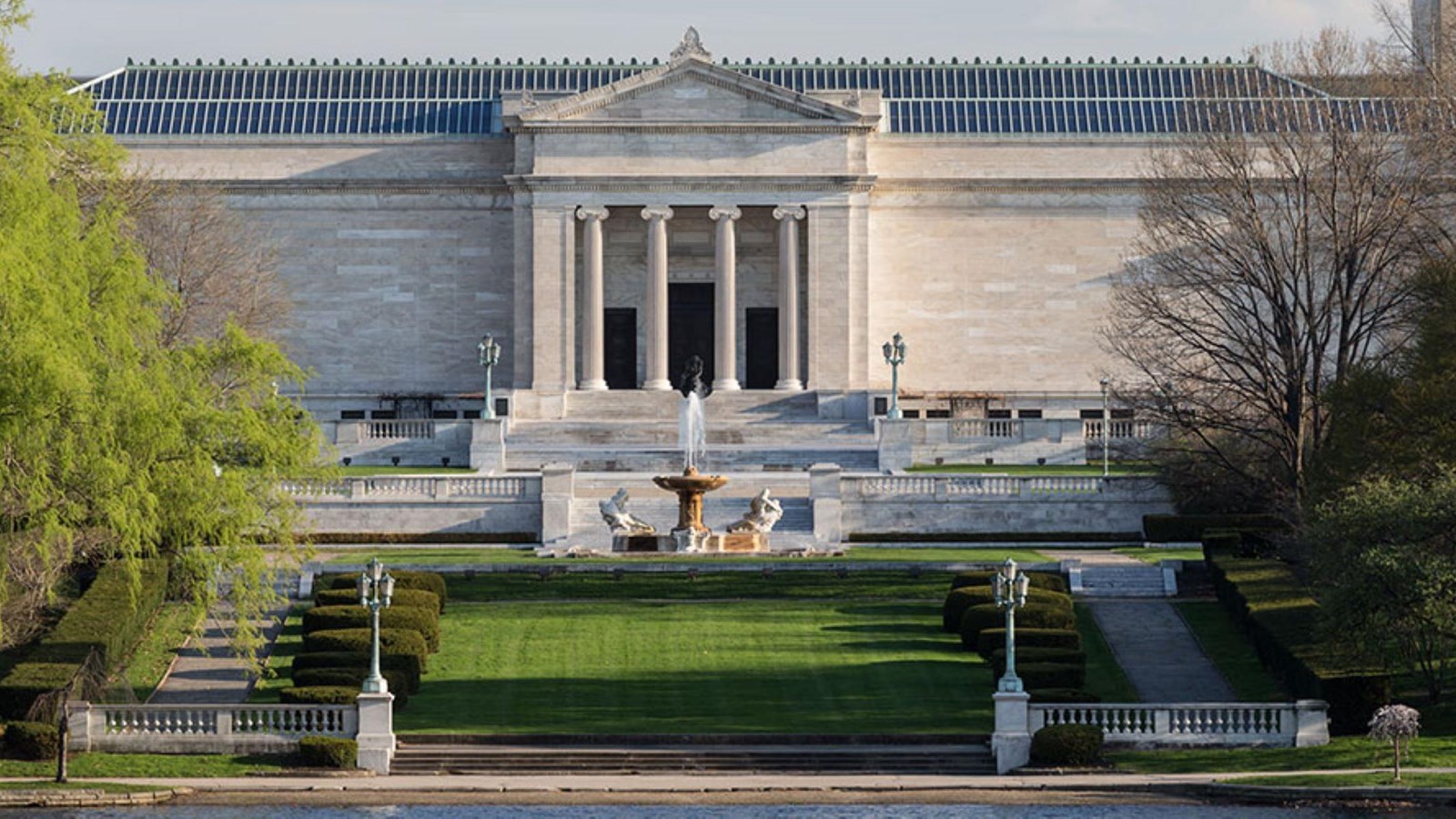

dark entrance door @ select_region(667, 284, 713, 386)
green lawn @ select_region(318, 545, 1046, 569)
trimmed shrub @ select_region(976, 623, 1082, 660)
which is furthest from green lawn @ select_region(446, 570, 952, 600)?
dark entrance door @ select_region(667, 284, 713, 386)

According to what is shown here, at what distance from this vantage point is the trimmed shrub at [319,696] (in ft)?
196

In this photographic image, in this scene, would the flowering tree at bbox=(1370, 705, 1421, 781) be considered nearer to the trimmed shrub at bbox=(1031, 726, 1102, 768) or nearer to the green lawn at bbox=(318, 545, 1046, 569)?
the trimmed shrub at bbox=(1031, 726, 1102, 768)

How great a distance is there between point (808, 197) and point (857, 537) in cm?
2875

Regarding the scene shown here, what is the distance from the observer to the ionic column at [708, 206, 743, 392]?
112812mm

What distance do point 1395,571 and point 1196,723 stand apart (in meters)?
5.22

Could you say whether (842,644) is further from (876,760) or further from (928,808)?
(928,808)

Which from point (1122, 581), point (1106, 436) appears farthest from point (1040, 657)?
point (1106, 436)

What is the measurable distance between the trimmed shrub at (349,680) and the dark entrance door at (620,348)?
54859mm

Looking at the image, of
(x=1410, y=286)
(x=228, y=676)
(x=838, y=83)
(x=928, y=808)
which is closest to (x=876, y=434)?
(x=838, y=83)

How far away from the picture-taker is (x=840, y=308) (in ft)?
372

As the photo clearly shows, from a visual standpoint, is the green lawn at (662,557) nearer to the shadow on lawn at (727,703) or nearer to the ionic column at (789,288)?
the shadow on lawn at (727,703)

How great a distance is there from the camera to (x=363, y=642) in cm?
6412

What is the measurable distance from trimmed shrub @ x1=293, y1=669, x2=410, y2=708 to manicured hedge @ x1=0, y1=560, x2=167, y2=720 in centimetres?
442

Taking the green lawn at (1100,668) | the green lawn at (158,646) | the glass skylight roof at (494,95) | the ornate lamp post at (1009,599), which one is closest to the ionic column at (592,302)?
the glass skylight roof at (494,95)
